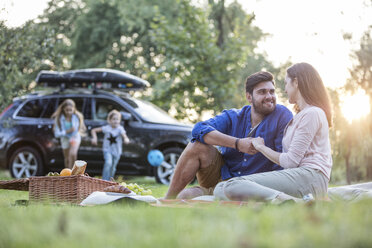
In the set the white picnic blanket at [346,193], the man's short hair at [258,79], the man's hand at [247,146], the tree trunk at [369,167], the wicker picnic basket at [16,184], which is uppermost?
the man's short hair at [258,79]

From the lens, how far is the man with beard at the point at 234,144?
519 centimetres

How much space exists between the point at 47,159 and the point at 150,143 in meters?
2.25

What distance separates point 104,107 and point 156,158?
1668mm

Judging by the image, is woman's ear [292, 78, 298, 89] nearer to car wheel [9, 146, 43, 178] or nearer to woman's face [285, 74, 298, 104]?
woman's face [285, 74, 298, 104]

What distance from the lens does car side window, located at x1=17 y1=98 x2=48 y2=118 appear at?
11.4 metres

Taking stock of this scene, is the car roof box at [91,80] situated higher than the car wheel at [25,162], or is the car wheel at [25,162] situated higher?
the car roof box at [91,80]

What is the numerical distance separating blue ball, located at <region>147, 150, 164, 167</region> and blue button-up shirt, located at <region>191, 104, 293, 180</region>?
5249 mm

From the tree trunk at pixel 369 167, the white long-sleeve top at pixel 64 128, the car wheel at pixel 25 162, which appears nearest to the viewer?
the white long-sleeve top at pixel 64 128

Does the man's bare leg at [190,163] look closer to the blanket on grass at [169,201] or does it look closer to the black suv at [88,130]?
the blanket on grass at [169,201]

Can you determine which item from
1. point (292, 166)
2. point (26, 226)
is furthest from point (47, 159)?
point (26, 226)

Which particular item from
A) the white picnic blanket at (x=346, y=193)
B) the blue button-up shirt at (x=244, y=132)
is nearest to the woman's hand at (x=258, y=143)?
the blue button-up shirt at (x=244, y=132)

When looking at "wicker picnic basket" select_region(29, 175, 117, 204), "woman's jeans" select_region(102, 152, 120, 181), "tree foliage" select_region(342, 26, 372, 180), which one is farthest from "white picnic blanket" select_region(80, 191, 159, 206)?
"tree foliage" select_region(342, 26, 372, 180)

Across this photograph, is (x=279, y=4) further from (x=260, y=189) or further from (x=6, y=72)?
(x=260, y=189)

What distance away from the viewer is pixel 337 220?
7.73ft
